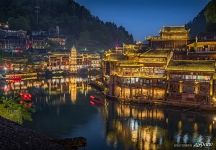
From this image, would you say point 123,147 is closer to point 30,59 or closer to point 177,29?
point 177,29

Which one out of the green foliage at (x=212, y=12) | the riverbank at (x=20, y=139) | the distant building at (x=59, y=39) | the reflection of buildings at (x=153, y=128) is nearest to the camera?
the riverbank at (x=20, y=139)

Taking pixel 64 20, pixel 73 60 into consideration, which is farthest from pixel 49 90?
pixel 64 20

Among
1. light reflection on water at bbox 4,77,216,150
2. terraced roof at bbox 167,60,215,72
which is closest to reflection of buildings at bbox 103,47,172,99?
terraced roof at bbox 167,60,215,72

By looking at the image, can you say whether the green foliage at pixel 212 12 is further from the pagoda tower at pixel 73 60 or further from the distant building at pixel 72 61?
the pagoda tower at pixel 73 60

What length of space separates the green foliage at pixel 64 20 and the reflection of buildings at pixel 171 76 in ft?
221

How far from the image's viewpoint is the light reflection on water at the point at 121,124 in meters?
29.7

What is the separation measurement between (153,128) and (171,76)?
43.0 feet

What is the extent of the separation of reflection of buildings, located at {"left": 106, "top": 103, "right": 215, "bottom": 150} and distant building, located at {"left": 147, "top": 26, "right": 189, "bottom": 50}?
56.8 feet

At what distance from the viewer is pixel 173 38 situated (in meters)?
56.7

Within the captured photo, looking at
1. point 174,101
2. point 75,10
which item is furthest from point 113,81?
point 75,10

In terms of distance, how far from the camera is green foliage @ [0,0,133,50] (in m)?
116

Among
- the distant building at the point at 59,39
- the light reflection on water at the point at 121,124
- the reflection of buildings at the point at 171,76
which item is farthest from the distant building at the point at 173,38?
the distant building at the point at 59,39

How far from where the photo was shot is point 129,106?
43.8m

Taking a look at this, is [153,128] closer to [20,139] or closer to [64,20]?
[20,139]
